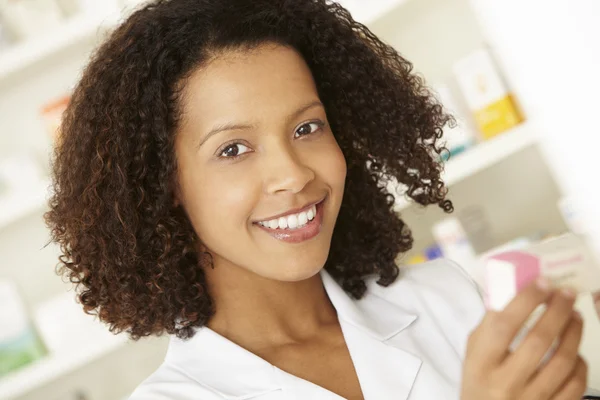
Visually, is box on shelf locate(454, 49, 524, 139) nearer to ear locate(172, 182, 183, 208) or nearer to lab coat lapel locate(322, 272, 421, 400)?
lab coat lapel locate(322, 272, 421, 400)

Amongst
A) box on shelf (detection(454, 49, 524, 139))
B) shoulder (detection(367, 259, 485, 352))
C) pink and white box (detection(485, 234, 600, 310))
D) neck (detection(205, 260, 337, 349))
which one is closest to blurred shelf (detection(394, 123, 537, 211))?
box on shelf (detection(454, 49, 524, 139))

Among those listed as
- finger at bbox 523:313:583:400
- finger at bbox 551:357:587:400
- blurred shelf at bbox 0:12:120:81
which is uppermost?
blurred shelf at bbox 0:12:120:81

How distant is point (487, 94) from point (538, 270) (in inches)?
46.0

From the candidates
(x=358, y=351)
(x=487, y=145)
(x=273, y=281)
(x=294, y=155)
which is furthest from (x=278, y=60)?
(x=487, y=145)

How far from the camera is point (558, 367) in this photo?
0.76m

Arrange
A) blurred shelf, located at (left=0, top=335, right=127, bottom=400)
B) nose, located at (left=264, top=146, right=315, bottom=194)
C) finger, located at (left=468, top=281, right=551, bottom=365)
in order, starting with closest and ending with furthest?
finger, located at (left=468, top=281, right=551, bottom=365)
nose, located at (left=264, top=146, right=315, bottom=194)
blurred shelf, located at (left=0, top=335, right=127, bottom=400)

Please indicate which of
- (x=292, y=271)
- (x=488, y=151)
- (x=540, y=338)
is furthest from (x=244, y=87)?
(x=488, y=151)

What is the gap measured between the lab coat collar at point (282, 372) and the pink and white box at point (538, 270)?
12.6 inches

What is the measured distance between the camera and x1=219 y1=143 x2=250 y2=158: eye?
3.40 ft

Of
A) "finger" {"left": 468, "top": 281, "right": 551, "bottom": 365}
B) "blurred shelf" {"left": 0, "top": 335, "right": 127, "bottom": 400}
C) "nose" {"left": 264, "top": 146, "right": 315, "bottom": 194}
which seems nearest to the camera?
"finger" {"left": 468, "top": 281, "right": 551, "bottom": 365}

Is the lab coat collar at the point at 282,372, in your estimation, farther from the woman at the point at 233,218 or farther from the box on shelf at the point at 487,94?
the box on shelf at the point at 487,94

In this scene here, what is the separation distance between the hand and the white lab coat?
0.96 feet

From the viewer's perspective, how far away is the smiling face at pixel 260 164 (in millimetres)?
1023

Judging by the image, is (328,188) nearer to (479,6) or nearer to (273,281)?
(273,281)
